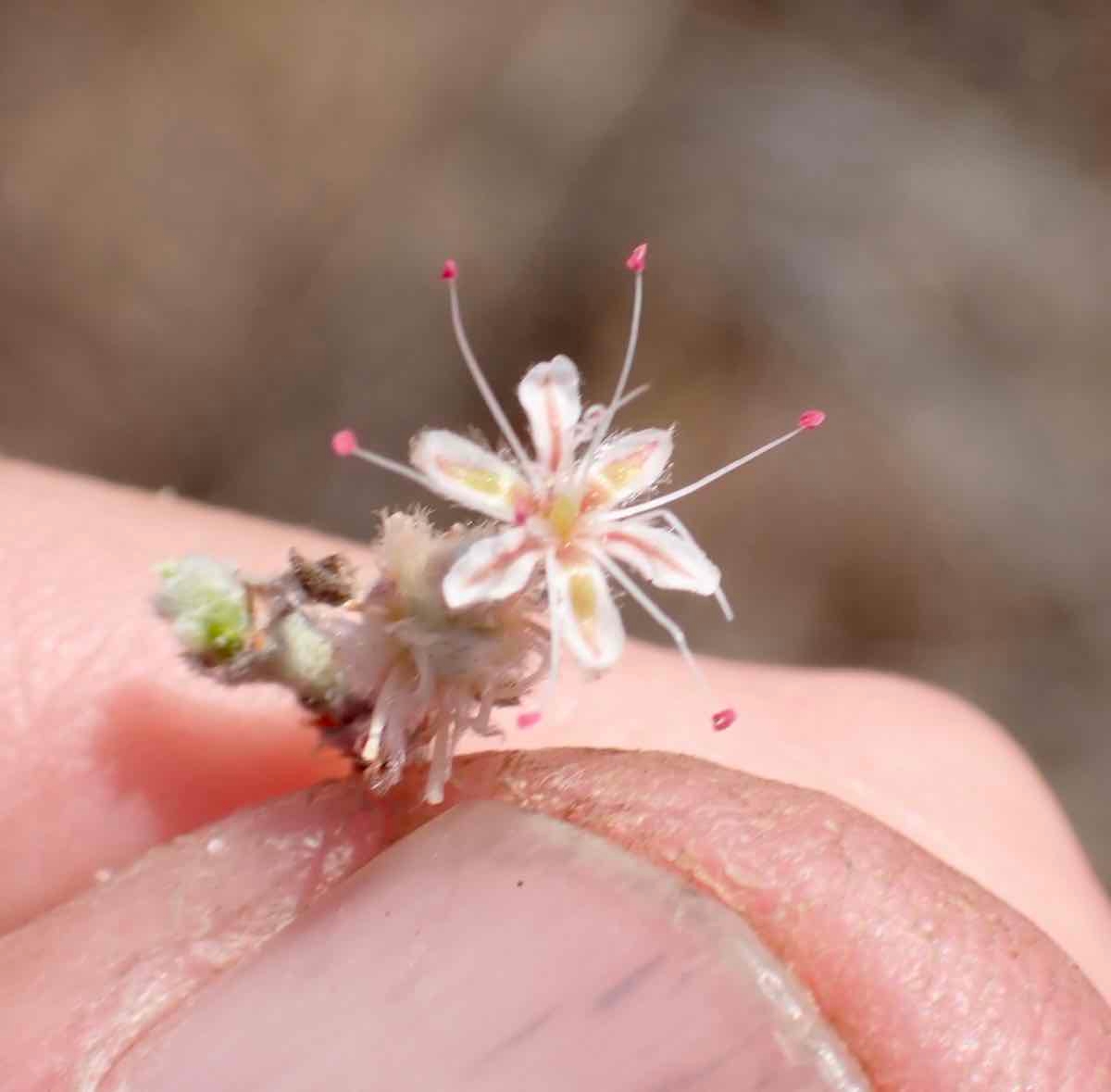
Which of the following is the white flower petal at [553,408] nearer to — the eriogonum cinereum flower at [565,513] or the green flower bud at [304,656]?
the eriogonum cinereum flower at [565,513]

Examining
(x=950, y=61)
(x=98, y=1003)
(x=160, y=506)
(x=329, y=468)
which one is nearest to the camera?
(x=98, y=1003)

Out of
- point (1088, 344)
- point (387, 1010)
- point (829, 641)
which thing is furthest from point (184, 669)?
point (1088, 344)

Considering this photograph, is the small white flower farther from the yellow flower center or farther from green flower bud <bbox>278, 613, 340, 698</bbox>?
green flower bud <bbox>278, 613, 340, 698</bbox>

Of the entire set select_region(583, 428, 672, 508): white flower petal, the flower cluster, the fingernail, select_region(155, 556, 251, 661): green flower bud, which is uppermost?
select_region(583, 428, 672, 508): white flower petal

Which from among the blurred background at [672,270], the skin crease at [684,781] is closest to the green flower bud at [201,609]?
the skin crease at [684,781]

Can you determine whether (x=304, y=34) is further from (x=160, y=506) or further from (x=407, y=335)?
(x=160, y=506)

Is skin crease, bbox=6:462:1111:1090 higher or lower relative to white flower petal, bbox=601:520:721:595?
lower


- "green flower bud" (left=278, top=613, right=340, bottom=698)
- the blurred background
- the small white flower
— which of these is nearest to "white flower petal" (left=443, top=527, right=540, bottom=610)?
the small white flower
